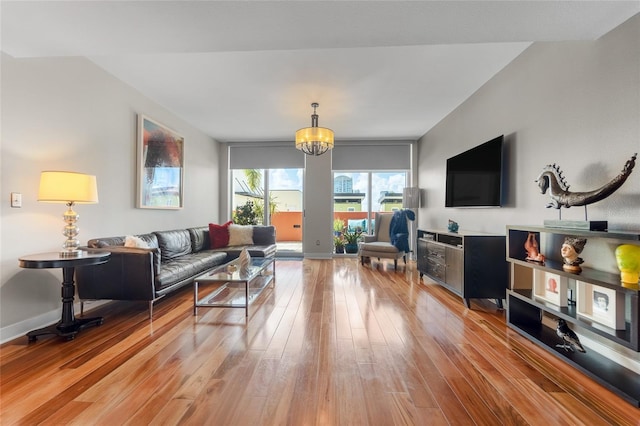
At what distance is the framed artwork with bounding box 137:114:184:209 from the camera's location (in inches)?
146

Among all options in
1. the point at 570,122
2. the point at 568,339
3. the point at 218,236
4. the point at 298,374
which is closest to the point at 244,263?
the point at 298,374

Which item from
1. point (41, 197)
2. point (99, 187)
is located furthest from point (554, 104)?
point (99, 187)

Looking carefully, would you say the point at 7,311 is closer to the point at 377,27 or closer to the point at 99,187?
the point at 99,187

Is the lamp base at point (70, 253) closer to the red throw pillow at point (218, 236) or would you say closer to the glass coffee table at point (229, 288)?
the glass coffee table at point (229, 288)

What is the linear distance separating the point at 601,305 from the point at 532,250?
2.06 ft

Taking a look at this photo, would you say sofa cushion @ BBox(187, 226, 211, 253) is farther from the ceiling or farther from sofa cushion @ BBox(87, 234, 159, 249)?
the ceiling

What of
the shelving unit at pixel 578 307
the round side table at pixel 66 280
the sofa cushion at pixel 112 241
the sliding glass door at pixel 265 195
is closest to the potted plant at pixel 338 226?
the sliding glass door at pixel 265 195

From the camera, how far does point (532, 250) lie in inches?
90.7

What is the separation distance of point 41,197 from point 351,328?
2.75 metres

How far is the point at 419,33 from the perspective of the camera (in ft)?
6.40

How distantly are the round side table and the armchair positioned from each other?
390 cm

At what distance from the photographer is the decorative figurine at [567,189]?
5.46ft

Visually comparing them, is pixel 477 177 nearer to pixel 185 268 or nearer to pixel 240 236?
pixel 185 268

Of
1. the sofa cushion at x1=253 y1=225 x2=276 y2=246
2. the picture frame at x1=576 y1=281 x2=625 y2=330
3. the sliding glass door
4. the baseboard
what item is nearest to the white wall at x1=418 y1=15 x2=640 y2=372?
the picture frame at x1=576 y1=281 x2=625 y2=330
